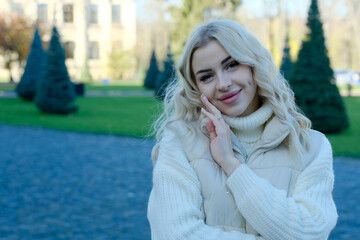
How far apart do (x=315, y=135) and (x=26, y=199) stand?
4985 mm

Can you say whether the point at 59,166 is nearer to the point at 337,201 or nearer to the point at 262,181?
the point at 337,201

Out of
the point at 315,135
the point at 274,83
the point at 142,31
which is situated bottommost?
the point at 142,31

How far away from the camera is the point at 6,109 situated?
18.8 m

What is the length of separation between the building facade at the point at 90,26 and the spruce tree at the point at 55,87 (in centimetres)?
3131

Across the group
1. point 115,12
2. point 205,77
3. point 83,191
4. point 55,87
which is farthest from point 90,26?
point 205,77

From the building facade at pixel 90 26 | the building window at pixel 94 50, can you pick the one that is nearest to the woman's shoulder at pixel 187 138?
the building facade at pixel 90 26

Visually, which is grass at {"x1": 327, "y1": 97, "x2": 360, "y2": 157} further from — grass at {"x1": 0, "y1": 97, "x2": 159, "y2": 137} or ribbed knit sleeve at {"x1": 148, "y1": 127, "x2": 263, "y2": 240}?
ribbed knit sleeve at {"x1": 148, "y1": 127, "x2": 263, "y2": 240}

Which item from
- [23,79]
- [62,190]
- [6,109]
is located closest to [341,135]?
[62,190]

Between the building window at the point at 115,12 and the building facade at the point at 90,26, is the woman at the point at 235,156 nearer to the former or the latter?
the building facade at the point at 90,26

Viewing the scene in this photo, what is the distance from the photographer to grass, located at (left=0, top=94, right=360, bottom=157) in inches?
457

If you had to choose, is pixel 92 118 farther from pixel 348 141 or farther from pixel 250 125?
pixel 250 125

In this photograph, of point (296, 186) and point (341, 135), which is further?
point (341, 135)

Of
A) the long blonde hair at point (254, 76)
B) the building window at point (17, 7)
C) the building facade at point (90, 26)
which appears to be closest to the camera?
the long blonde hair at point (254, 76)

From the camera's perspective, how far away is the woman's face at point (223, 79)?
180cm
